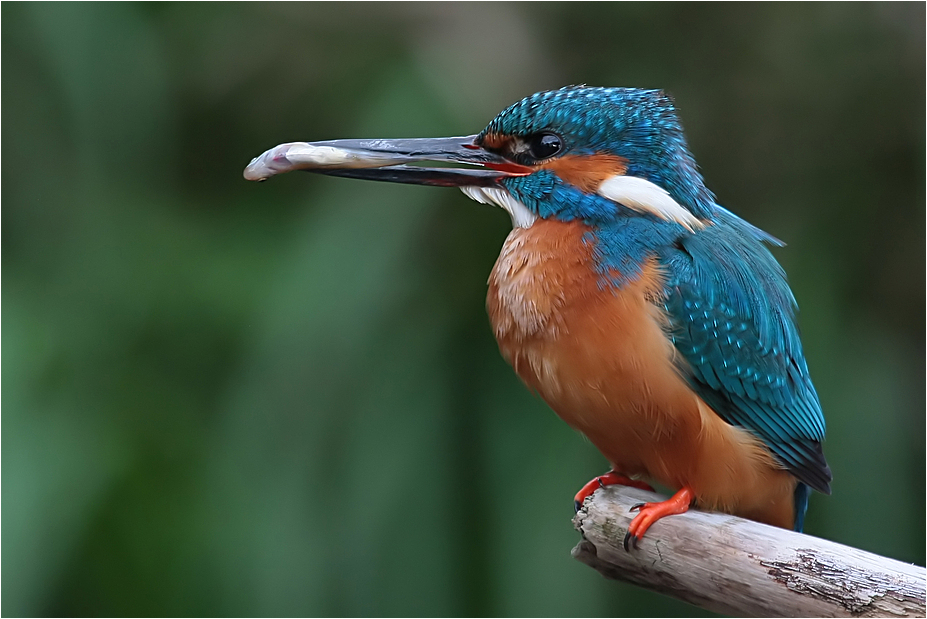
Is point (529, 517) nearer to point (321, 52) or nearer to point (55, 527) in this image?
point (55, 527)

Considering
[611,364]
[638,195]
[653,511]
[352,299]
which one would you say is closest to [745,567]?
[653,511]

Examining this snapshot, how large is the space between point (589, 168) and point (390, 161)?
0.33 m

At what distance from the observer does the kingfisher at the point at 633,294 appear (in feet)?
4.53

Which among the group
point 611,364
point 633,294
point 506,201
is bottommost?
point 611,364

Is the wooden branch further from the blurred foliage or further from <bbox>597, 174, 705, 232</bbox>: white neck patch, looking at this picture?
the blurred foliage

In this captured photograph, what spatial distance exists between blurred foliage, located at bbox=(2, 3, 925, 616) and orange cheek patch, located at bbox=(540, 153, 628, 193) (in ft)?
3.29

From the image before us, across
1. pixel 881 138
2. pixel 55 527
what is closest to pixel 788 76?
pixel 881 138

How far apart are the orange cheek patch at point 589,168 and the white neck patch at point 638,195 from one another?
0.04ft

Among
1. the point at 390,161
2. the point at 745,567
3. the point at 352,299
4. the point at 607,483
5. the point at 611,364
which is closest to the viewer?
the point at 745,567

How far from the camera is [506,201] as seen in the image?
4.97ft

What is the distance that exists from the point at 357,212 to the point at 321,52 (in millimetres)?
550

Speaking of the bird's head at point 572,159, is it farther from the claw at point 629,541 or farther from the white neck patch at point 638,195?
the claw at point 629,541

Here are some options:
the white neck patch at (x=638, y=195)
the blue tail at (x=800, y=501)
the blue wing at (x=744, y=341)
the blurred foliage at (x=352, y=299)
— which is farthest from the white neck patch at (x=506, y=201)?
the blurred foliage at (x=352, y=299)

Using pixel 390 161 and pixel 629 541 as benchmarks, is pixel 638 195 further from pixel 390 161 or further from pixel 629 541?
pixel 629 541
